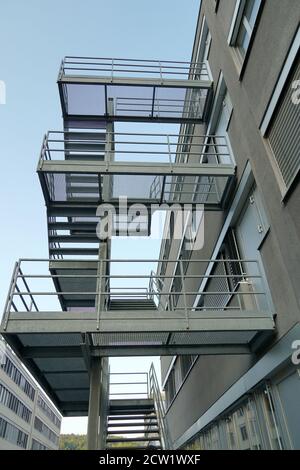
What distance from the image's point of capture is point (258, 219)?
6.70 m

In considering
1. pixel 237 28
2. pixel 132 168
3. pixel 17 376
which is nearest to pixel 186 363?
pixel 132 168

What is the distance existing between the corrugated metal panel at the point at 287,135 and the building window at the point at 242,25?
7.77ft

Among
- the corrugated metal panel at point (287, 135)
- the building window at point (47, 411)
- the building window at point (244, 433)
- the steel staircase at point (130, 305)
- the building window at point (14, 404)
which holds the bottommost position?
the building window at point (244, 433)

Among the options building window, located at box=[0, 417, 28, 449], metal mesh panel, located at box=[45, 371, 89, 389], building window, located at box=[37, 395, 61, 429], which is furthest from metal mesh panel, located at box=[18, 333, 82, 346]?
building window, located at box=[37, 395, 61, 429]

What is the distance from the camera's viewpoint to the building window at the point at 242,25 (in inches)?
278

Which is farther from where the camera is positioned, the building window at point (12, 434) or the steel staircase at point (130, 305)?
the building window at point (12, 434)

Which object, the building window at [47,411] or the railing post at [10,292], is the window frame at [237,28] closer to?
the railing post at [10,292]

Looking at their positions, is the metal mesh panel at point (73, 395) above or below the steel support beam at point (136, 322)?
above

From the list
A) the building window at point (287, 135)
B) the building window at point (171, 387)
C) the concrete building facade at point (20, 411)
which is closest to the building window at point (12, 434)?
the concrete building facade at point (20, 411)

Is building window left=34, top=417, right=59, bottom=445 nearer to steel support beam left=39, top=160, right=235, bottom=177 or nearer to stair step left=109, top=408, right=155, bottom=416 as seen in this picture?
stair step left=109, top=408, right=155, bottom=416

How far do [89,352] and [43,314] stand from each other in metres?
1.13

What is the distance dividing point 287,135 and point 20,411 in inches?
2371

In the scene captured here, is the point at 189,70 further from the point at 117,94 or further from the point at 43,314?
the point at 43,314

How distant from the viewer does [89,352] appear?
5.86 metres
